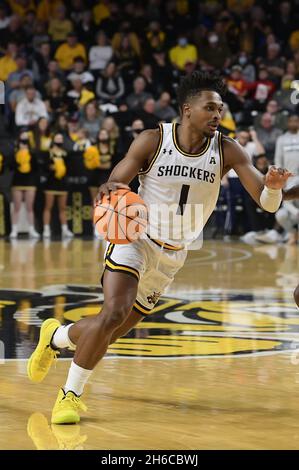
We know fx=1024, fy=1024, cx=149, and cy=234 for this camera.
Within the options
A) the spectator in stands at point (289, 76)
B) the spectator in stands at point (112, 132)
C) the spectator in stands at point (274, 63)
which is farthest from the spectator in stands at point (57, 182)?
the spectator in stands at point (274, 63)

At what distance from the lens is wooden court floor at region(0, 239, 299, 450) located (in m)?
5.08

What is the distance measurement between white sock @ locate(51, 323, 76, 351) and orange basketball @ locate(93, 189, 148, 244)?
79 centimetres

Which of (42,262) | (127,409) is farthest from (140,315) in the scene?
(42,262)

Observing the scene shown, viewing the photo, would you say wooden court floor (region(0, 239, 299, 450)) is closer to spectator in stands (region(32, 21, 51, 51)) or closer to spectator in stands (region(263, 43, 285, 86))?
spectator in stands (region(263, 43, 285, 86))

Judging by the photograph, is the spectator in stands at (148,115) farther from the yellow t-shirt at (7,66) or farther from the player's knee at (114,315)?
the player's knee at (114,315)

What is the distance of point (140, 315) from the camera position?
6125 mm

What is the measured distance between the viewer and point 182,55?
2284 cm

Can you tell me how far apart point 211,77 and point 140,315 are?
58.2 inches

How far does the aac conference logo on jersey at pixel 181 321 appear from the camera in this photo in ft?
25.1

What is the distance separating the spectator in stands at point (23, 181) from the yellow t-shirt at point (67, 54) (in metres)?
3.39

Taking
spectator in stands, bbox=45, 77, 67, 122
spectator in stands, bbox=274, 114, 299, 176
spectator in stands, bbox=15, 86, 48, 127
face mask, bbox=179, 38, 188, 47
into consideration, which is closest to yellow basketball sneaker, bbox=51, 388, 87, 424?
spectator in stands, bbox=274, 114, 299, 176

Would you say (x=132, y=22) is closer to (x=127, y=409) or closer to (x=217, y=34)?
(x=217, y=34)

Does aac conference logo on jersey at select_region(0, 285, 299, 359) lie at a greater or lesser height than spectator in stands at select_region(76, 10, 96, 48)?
lesser

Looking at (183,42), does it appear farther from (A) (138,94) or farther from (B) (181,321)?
(B) (181,321)
